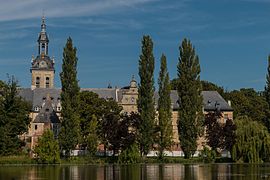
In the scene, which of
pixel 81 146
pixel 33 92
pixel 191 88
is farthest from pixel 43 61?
pixel 191 88

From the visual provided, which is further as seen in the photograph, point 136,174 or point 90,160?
point 90,160

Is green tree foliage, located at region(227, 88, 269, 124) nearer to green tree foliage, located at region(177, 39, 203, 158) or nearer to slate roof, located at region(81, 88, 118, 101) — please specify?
slate roof, located at region(81, 88, 118, 101)

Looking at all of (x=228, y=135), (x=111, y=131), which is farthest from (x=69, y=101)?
(x=228, y=135)

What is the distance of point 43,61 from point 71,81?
63.9 meters

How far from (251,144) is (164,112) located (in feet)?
50.9

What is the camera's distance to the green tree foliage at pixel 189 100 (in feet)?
246

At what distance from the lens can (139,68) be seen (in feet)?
258

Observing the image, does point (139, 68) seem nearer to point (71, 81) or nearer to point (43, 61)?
point (71, 81)

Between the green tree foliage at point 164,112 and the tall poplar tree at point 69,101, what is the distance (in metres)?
12.3

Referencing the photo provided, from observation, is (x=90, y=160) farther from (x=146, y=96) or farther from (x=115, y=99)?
(x=115, y=99)

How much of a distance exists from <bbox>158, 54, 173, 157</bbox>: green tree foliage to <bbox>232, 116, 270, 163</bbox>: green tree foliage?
35.4 ft

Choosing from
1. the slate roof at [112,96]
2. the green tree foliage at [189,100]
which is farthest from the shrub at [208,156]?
the slate roof at [112,96]

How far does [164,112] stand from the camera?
80438 millimetres

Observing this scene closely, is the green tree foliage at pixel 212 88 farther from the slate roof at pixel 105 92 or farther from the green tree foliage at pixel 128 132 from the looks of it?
the green tree foliage at pixel 128 132
